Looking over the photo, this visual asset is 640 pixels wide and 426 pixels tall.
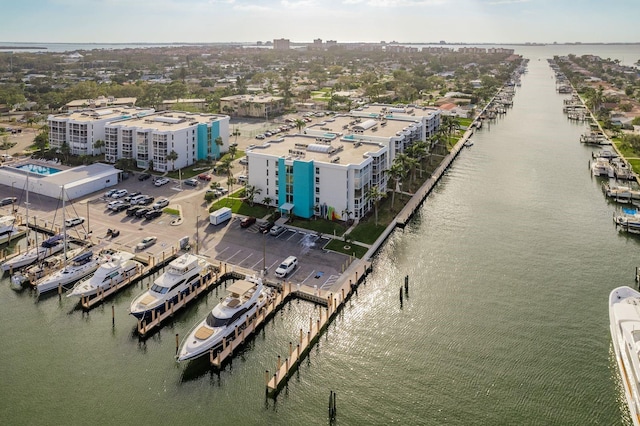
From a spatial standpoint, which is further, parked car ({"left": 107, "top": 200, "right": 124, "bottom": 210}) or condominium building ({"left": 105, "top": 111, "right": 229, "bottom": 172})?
condominium building ({"left": 105, "top": 111, "right": 229, "bottom": 172})

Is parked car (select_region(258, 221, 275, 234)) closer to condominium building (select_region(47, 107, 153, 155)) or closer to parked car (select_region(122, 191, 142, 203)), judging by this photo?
parked car (select_region(122, 191, 142, 203))

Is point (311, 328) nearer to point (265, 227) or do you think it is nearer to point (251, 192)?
point (265, 227)

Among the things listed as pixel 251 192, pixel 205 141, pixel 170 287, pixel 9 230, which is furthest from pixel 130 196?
pixel 170 287

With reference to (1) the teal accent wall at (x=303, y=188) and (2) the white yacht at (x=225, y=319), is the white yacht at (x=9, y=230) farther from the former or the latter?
(1) the teal accent wall at (x=303, y=188)

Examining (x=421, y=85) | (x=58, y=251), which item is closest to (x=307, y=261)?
(x=58, y=251)

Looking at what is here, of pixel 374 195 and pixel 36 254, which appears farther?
pixel 374 195

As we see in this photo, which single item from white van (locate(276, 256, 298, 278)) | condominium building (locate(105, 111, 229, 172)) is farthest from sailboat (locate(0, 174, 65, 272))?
condominium building (locate(105, 111, 229, 172))

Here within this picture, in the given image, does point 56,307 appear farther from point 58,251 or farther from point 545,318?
point 545,318

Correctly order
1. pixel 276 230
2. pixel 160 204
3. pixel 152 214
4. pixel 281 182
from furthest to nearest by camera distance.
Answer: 1. pixel 160 204
2. pixel 281 182
3. pixel 152 214
4. pixel 276 230
